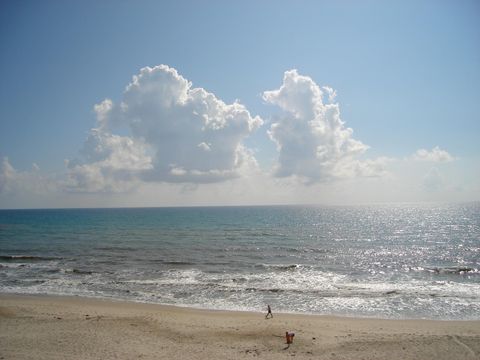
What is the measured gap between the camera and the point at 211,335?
55.4 feet

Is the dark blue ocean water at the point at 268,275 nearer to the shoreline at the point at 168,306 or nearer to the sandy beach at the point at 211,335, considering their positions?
the shoreline at the point at 168,306

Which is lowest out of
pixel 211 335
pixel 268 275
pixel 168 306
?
pixel 168 306

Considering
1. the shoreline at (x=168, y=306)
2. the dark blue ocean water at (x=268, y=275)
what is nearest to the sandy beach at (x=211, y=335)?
the shoreline at (x=168, y=306)

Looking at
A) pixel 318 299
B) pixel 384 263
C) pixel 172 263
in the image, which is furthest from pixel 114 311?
pixel 384 263

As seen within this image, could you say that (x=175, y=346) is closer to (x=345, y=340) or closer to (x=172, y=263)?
(x=345, y=340)

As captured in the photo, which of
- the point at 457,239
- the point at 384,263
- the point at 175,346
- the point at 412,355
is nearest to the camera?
the point at 412,355

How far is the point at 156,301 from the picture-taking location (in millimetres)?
24000

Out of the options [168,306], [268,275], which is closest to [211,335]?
[168,306]

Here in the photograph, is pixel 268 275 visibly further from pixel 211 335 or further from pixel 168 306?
pixel 211 335

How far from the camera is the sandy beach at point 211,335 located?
14.5 metres

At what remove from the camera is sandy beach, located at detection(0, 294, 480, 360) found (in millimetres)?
14477

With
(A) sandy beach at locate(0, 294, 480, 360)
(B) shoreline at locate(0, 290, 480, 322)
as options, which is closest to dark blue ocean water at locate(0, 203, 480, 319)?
(B) shoreline at locate(0, 290, 480, 322)

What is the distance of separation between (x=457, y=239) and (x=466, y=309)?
40.0m

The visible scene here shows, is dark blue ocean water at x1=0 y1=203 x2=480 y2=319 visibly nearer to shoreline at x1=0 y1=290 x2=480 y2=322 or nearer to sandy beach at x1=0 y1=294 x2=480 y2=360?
shoreline at x1=0 y1=290 x2=480 y2=322
